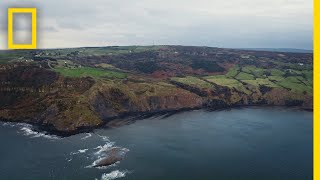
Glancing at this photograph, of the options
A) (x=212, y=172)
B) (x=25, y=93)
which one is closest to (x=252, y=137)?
(x=212, y=172)

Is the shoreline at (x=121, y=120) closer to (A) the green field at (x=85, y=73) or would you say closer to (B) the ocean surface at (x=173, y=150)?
(B) the ocean surface at (x=173, y=150)

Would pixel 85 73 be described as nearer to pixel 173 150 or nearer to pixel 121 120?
pixel 121 120

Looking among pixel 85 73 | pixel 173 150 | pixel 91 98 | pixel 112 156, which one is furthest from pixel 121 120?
pixel 112 156

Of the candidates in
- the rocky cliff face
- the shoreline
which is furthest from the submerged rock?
the rocky cliff face

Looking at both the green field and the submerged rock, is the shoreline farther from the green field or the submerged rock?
the green field

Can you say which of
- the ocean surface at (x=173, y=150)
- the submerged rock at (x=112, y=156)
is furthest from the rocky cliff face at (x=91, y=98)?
the submerged rock at (x=112, y=156)

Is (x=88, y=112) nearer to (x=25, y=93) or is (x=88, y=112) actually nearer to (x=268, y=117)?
(x=25, y=93)
